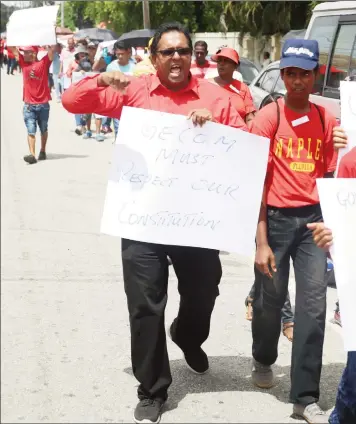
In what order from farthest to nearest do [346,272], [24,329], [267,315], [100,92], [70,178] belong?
[70,178] < [24,329] < [267,315] < [100,92] < [346,272]

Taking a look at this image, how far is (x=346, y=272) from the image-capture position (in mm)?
3244

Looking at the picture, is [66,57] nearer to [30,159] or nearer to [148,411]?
[30,159]

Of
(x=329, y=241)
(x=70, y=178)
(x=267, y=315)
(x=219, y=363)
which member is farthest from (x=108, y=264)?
(x=70, y=178)

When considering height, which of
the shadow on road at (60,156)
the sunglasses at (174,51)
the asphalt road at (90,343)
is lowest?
the shadow on road at (60,156)

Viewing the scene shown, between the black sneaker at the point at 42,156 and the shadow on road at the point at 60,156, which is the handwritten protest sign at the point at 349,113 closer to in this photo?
the black sneaker at the point at 42,156

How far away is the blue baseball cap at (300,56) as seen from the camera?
3.73 m

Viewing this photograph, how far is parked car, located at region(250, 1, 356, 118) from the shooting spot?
7.38 m

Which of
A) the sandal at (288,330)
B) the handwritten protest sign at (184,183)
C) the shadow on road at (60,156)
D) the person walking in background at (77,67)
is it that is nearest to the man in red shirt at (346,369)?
the handwritten protest sign at (184,183)

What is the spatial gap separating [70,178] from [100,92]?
709 cm

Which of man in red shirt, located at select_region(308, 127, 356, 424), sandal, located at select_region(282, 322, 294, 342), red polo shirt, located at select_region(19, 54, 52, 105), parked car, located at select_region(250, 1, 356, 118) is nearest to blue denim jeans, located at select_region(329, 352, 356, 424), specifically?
man in red shirt, located at select_region(308, 127, 356, 424)

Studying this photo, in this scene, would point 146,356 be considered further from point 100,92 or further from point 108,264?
point 108,264

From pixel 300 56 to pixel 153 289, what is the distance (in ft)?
4.22

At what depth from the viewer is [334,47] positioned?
305 inches

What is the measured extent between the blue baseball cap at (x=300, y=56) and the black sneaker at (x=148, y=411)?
1701 millimetres
